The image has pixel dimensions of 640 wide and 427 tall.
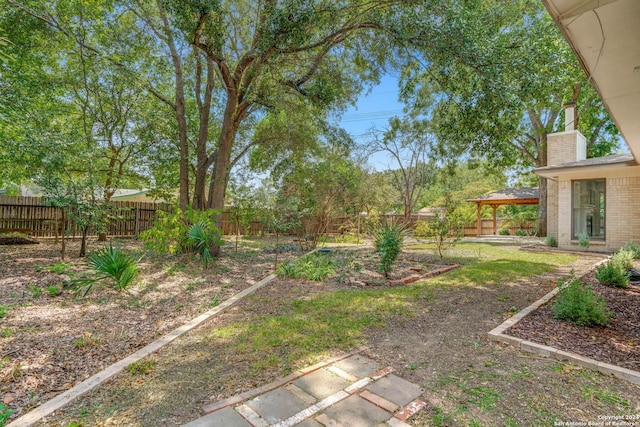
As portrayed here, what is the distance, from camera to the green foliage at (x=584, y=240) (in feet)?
32.4

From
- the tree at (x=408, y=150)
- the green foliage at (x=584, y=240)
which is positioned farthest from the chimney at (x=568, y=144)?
the tree at (x=408, y=150)

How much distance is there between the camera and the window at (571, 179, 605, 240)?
10.0 metres

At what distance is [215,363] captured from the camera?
8.66ft

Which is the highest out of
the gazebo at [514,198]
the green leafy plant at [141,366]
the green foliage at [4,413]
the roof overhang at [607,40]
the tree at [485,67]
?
the tree at [485,67]

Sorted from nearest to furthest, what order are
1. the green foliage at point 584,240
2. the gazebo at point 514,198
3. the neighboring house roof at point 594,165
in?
the neighboring house roof at point 594,165 → the green foliage at point 584,240 → the gazebo at point 514,198

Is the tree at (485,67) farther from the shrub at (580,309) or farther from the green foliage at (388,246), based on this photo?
the shrub at (580,309)

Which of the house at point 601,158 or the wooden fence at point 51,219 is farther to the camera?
the wooden fence at point 51,219

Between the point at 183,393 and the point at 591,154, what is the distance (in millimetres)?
21709

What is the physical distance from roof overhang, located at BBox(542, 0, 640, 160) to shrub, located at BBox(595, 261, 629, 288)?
2624 millimetres

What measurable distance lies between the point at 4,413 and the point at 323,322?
2616 millimetres

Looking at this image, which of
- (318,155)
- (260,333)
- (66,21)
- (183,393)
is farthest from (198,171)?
(183,393)

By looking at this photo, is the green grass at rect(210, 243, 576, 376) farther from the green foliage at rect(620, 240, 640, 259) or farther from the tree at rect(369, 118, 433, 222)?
the tree at rect(369, 118, 433, 222)

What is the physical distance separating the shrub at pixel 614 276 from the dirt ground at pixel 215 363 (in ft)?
4.87

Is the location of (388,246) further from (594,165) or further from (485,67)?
(594,165)
